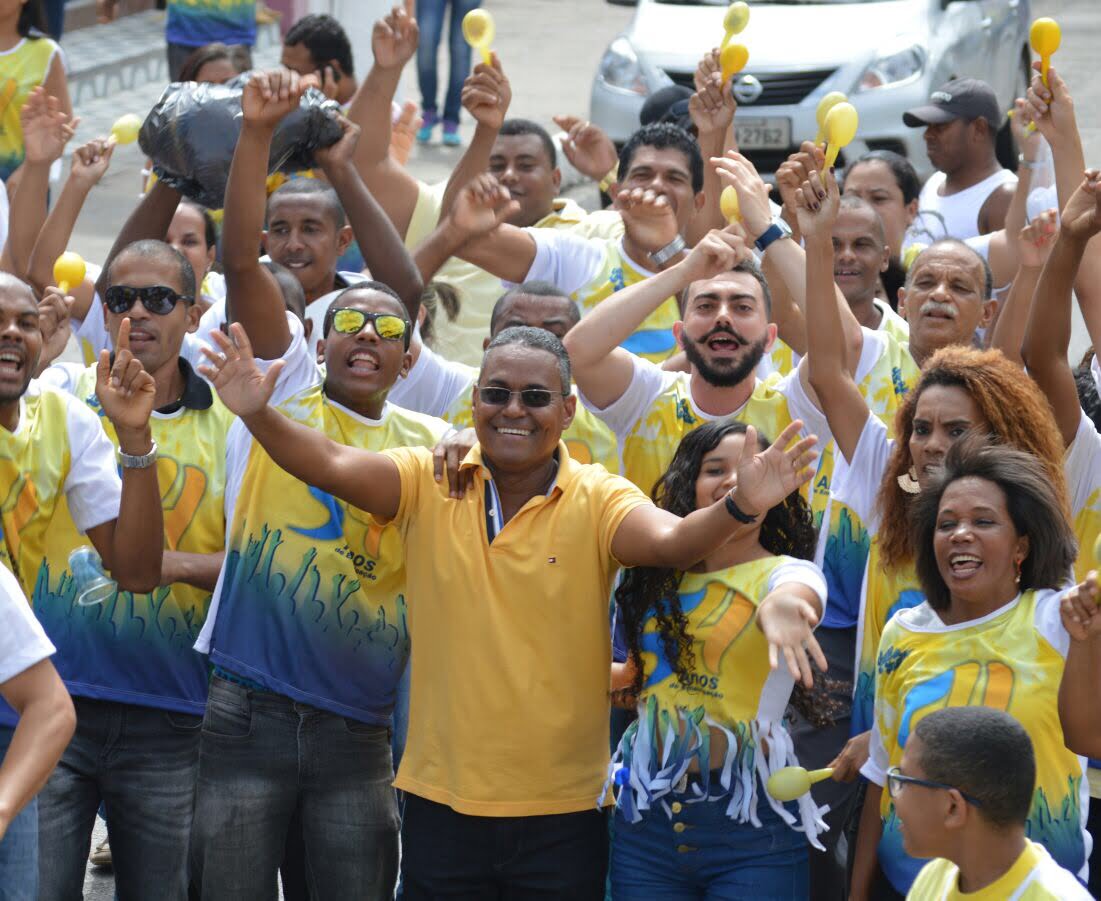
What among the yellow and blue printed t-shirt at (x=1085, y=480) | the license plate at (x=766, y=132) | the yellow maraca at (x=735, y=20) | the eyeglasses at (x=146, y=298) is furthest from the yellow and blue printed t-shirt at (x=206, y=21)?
the yellow and blue printed t-shirt at (x=1085, y=480)

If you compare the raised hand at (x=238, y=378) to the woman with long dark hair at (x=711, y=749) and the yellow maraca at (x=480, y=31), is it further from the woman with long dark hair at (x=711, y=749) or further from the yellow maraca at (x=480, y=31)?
the yellow maraca at (x=480, y=31)

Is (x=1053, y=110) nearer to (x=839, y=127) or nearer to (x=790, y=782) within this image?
(x=839, y=127)

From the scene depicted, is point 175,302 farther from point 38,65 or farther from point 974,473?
point 38,65

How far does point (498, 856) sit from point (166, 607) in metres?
1.27

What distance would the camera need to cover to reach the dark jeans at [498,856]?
466 cm

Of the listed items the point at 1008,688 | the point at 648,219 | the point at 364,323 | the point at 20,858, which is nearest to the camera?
the point at 20,858

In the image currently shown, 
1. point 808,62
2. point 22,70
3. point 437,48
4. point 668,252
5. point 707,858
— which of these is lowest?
point 707,858

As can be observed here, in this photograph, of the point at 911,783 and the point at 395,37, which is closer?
the point at 911,783

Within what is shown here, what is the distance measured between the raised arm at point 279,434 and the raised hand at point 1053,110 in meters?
2.46

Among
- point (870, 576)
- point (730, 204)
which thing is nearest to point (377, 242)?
point (730, 204)

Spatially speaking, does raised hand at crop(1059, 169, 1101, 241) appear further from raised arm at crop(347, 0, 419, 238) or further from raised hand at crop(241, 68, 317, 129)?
raised arm at crop(347, 0, 419, 238)

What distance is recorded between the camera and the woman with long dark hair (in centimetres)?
468

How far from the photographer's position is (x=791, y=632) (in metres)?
4.41

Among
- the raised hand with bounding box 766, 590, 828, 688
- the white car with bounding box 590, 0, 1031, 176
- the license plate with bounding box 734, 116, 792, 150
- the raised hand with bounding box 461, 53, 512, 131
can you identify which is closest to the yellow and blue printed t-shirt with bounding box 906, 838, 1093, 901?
the raised hand with bounding box 766, 590, 828, 688
